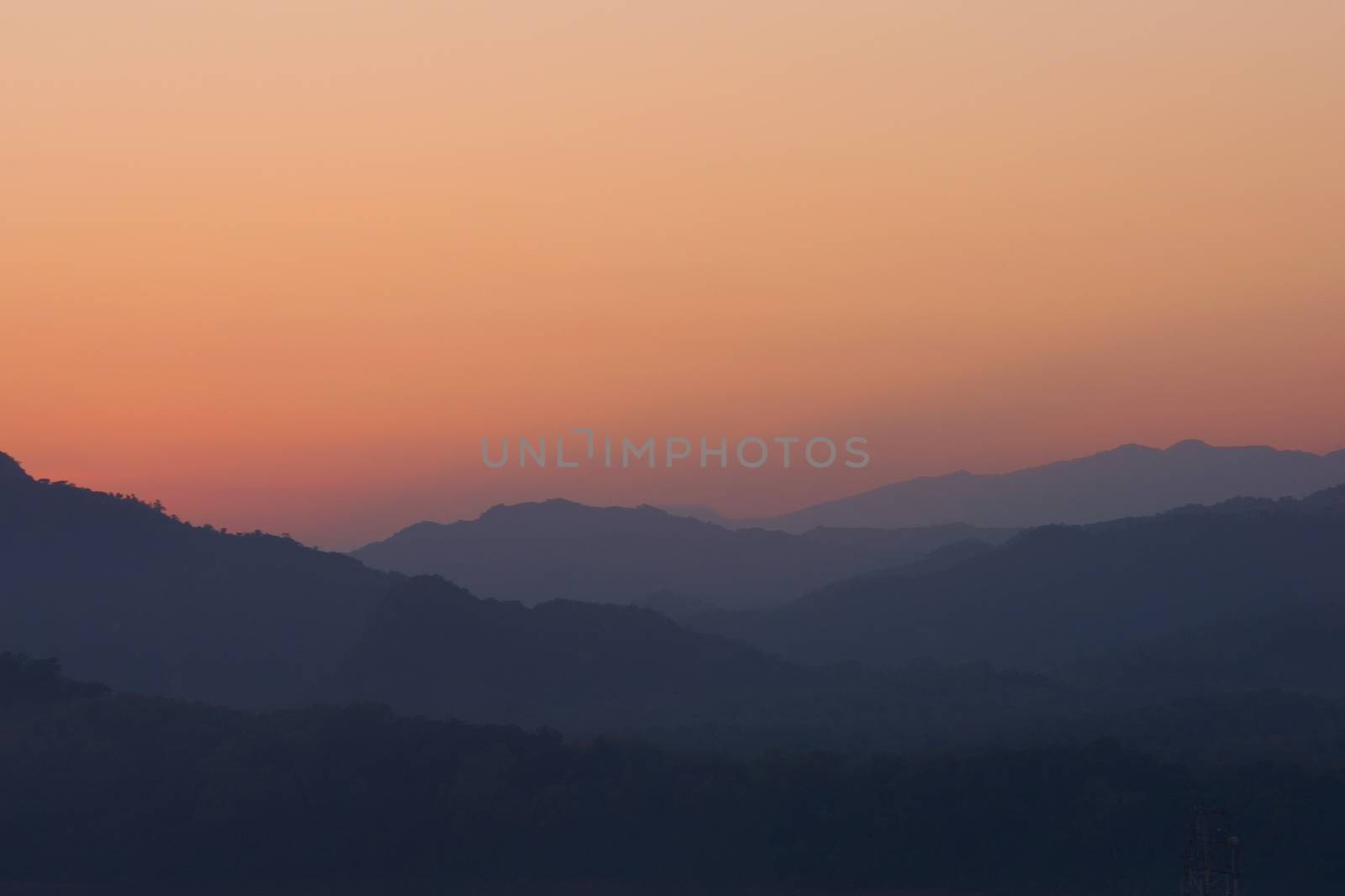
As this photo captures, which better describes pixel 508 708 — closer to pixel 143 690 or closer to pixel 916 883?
pixel 143 690

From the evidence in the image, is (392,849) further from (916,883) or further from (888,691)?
(888,691)

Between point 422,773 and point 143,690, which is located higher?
point 143,690

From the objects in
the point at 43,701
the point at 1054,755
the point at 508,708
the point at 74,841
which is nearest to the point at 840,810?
the point at 1054,755

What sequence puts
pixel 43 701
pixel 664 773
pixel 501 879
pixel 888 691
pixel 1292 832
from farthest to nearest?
pixel 888 691
pixel 43 701
pixel 664 773
pixel 501 879
pixel 1292 832

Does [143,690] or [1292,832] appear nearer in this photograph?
[1292,832]

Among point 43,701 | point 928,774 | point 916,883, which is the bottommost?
point 916,883

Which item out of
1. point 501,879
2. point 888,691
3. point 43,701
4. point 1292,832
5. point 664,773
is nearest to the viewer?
point 1292,832
